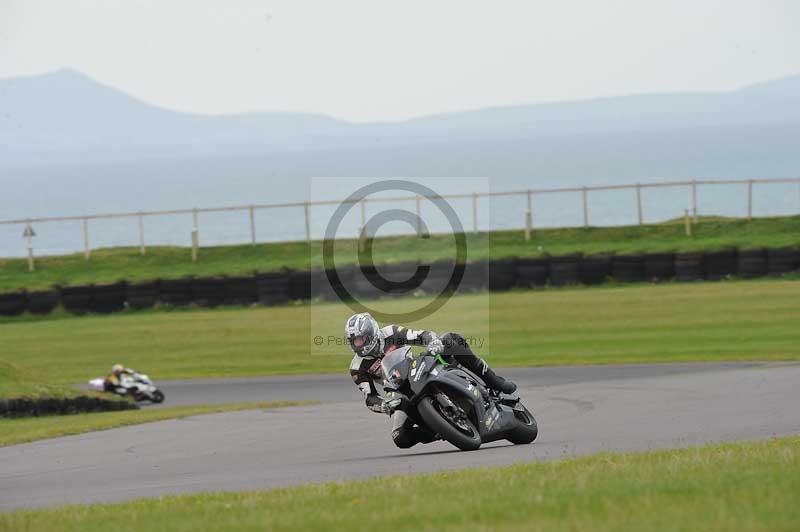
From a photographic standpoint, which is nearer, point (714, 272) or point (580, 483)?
point (580, 483)

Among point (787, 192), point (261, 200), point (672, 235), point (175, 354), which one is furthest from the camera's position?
point (261, 200)

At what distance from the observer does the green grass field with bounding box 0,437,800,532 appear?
6887mm

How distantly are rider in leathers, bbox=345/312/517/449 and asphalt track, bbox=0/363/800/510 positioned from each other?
64 cm

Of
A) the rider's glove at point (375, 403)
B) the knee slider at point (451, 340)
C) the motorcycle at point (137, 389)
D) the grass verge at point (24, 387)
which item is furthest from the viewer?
the motorcycle at point (137, 389)

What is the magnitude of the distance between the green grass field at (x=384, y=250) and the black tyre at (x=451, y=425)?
25.8 meters

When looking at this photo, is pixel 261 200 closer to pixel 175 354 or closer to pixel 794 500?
pixel 175 354

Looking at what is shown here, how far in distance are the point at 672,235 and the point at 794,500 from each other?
33.3 meters

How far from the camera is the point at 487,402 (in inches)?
453

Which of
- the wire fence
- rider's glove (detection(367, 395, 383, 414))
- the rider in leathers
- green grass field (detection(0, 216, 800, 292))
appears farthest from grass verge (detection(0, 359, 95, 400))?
the wire fence

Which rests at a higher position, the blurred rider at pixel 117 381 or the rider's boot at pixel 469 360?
the rider's boot at pixel 469 360

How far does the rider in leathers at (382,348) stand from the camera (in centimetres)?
1100

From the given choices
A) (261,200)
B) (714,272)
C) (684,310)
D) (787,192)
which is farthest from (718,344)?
(261,200)

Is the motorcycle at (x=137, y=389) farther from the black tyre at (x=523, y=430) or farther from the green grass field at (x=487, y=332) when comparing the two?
the black tyre at (x=523, y=430)

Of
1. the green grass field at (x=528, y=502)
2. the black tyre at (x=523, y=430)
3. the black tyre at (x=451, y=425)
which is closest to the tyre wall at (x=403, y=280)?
the black tyre at (x=523, y=430)
